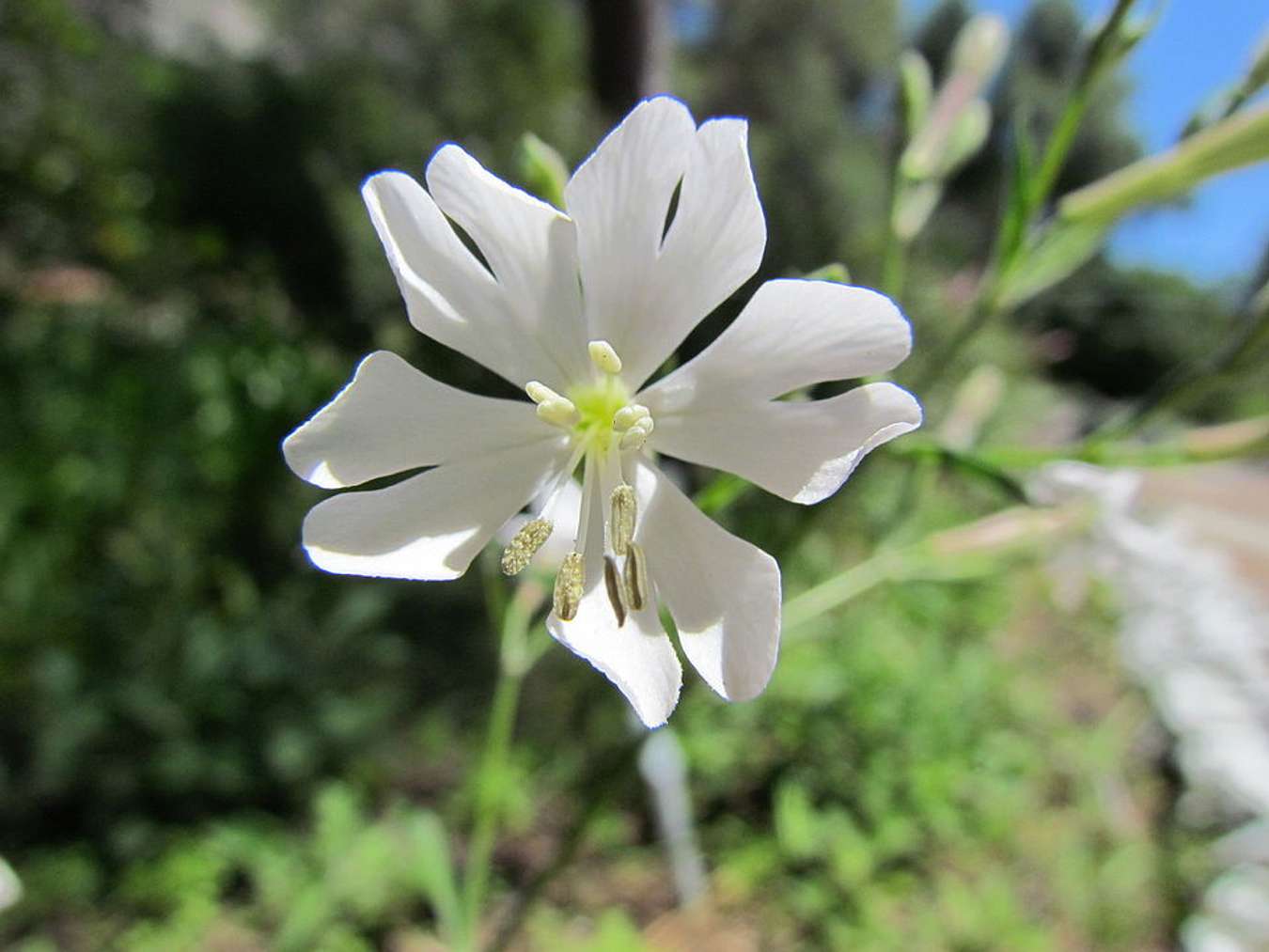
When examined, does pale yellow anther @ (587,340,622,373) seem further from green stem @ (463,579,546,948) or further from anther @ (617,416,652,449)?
green stem @ (463,579,546,948)

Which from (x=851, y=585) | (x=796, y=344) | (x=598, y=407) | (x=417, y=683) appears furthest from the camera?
(x=417, y=683)

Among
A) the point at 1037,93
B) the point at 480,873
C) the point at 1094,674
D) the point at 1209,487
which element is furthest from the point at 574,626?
the point at 1209,487

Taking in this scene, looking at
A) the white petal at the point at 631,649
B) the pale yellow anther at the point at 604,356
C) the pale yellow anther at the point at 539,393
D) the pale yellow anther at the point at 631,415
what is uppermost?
the pale yellow anther at the point at 604,356

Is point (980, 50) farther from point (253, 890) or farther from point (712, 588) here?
point (253, 890)

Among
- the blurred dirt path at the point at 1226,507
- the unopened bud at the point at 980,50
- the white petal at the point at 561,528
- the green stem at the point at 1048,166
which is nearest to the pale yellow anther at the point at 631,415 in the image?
the white petal at the point at 561,528

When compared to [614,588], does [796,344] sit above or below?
above

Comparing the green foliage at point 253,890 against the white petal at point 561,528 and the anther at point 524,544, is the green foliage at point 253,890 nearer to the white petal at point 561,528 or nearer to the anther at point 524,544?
the white petal at point 561,528

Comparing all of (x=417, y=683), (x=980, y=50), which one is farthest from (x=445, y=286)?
(x=417, y=683)

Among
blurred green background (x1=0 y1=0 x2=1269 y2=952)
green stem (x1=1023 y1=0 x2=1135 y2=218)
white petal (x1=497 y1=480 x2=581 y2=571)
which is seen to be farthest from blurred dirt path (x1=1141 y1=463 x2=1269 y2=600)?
white petal (x1=497 y1=480 x2=581 y2=571)
